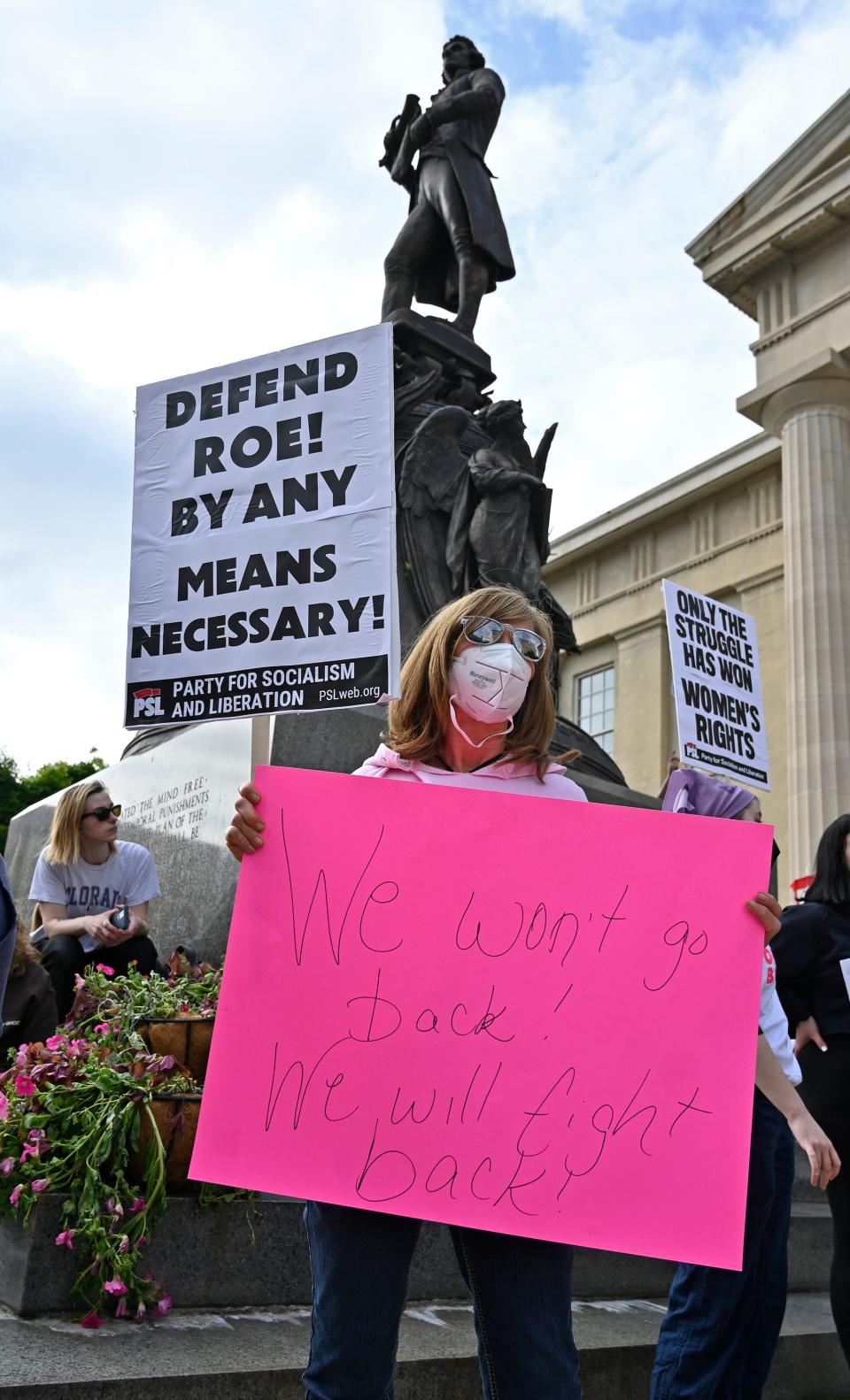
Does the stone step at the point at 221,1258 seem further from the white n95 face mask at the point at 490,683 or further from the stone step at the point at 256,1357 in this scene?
the white n95 face mask at the point at 490,683

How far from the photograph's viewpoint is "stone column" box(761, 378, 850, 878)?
2344 centimetres

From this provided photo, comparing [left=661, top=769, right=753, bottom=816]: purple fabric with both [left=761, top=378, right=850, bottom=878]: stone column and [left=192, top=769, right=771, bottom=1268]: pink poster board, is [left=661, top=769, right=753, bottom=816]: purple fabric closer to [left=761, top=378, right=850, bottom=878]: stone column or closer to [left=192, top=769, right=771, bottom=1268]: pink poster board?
[left=192, top=769, right=771, bottom=1268]: pink poster board

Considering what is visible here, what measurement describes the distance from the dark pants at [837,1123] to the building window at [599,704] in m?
29.5

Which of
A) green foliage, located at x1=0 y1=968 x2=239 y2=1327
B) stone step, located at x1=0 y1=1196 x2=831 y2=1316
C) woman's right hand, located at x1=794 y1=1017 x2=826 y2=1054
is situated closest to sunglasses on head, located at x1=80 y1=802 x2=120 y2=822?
green foliage, located at x1=0 y1=968 x2=239 y2=1327

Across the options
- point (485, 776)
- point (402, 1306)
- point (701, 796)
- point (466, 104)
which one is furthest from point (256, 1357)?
point (466, 104)

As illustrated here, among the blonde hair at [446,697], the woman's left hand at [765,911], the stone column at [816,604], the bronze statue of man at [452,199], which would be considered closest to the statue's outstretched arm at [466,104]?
the bronze statue of man at [452,199]

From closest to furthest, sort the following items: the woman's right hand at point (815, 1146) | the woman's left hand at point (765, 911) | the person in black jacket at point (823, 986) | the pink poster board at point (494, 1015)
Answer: the pink poster board at point (494, 1015)
the woman's left hand at point (765, 911)
the woman's right hand at point (815, 1146)
the person in black jacket at point (823, 986)

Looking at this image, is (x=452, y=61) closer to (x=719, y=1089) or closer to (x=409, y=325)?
(x=409, y=325)

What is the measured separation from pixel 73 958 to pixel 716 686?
16.4 feet

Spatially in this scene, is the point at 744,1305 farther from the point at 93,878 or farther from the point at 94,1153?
the point at 93,878

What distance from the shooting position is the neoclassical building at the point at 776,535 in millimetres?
24109

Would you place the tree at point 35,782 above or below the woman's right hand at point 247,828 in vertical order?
above

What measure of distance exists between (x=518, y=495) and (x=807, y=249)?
20.2 metres

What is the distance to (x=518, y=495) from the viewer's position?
9.42 meters
